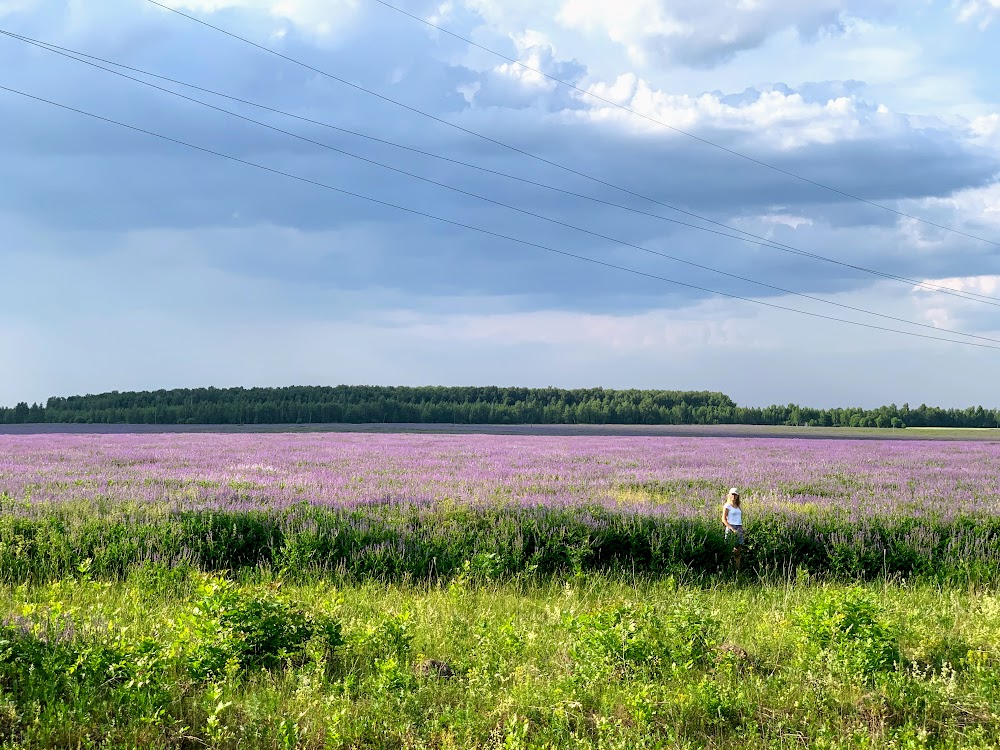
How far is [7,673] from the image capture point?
5629 millimetres

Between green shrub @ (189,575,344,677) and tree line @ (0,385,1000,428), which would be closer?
green shrub @ (189,575,344,677)

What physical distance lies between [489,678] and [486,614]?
1681 millimetres

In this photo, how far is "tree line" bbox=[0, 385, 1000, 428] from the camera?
2758 inches

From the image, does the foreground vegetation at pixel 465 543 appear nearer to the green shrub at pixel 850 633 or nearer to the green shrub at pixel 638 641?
the green shrub at pixel 638 641

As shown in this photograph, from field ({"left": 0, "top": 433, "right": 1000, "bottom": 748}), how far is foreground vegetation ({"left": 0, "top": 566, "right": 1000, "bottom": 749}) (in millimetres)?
24

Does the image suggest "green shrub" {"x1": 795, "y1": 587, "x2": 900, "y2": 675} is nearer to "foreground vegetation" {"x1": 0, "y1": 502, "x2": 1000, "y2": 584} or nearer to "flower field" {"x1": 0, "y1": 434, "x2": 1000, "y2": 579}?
"foreground vegetation" {"x1": 0, "y1": 502, "x2": 1000, "y2": 584}

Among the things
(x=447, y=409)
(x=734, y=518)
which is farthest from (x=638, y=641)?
(x=447, y=409)

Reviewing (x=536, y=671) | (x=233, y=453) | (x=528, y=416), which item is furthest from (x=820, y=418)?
(x=536, y=671)

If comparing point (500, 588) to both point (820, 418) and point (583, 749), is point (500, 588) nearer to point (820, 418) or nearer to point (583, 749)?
point (583, 749)

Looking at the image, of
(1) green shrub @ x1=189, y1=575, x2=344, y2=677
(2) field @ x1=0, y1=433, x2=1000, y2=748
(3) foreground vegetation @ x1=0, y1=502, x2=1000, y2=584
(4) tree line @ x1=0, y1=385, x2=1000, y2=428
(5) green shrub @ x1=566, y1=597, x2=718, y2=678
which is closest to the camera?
(2) field @ x1=0, y1=433, x2=1000, y2=748

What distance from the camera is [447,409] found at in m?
73.2

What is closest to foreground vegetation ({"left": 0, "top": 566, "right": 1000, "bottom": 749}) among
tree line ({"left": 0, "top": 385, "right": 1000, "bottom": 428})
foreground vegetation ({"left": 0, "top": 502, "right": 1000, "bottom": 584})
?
foreground vegetation ({"left": 0, "top": 502, "right": 1000, "bottom": 584})

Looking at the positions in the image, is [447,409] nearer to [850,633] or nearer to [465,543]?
[465,543]

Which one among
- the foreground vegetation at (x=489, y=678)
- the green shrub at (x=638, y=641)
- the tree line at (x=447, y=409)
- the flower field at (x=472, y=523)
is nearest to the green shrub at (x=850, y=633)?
the foreground vegetation at (x=489, y=678)
